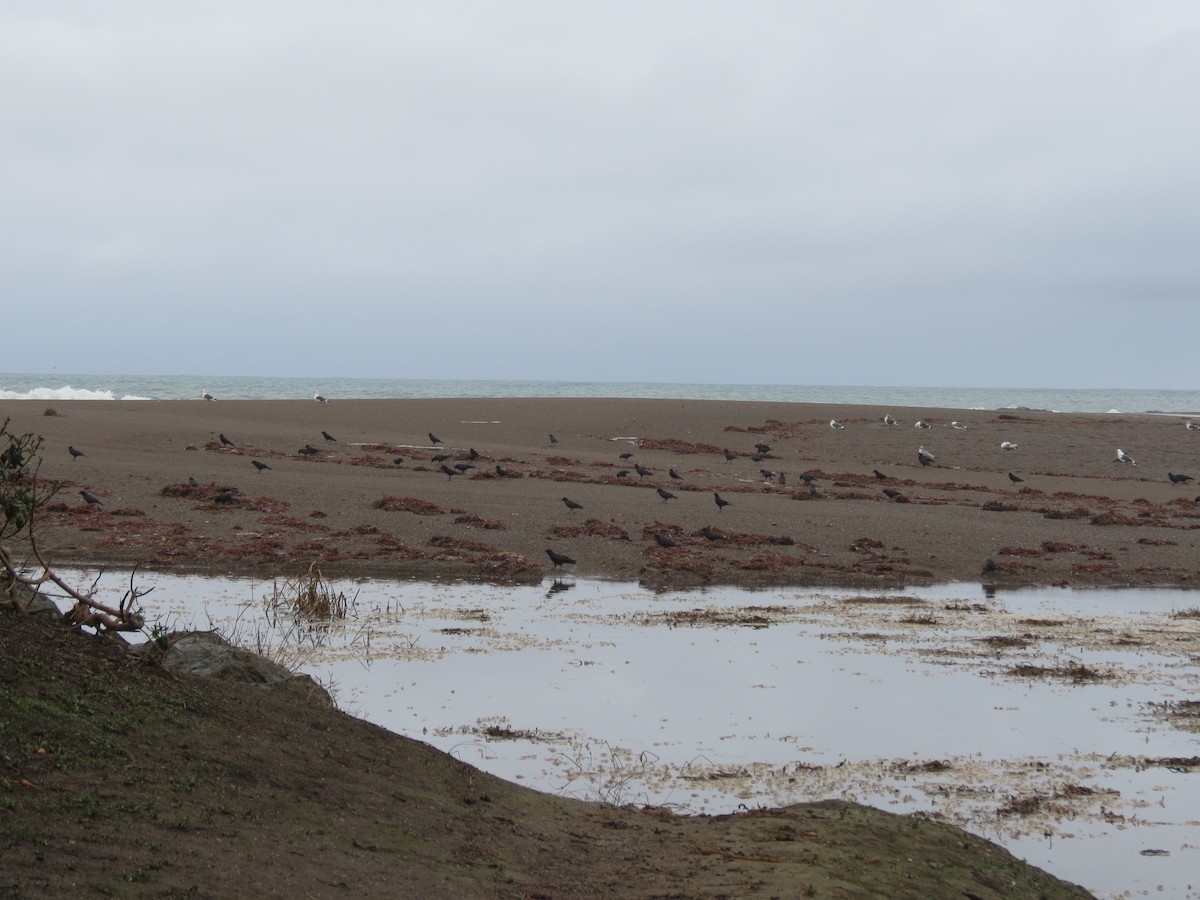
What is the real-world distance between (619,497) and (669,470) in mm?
5492

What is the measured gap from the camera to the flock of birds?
23.7 meters

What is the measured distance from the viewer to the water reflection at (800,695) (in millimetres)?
9172

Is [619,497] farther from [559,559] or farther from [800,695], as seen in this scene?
[800,695]

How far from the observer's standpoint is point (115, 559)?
66.6ft

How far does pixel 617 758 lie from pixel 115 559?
13293 millimetres

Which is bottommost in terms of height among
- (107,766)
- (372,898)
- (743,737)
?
(743,737)

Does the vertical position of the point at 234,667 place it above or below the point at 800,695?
above

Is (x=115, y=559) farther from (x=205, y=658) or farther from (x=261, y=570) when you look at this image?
(x=205, y=658)

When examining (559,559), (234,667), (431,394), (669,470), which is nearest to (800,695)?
(234,667)

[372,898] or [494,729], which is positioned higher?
[372,898]

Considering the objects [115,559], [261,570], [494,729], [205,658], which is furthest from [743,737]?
[115,559]

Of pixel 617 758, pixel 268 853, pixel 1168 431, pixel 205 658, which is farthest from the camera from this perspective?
pixel 1168 431

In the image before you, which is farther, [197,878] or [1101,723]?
[1101,723]

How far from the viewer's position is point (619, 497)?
28.4 meters
